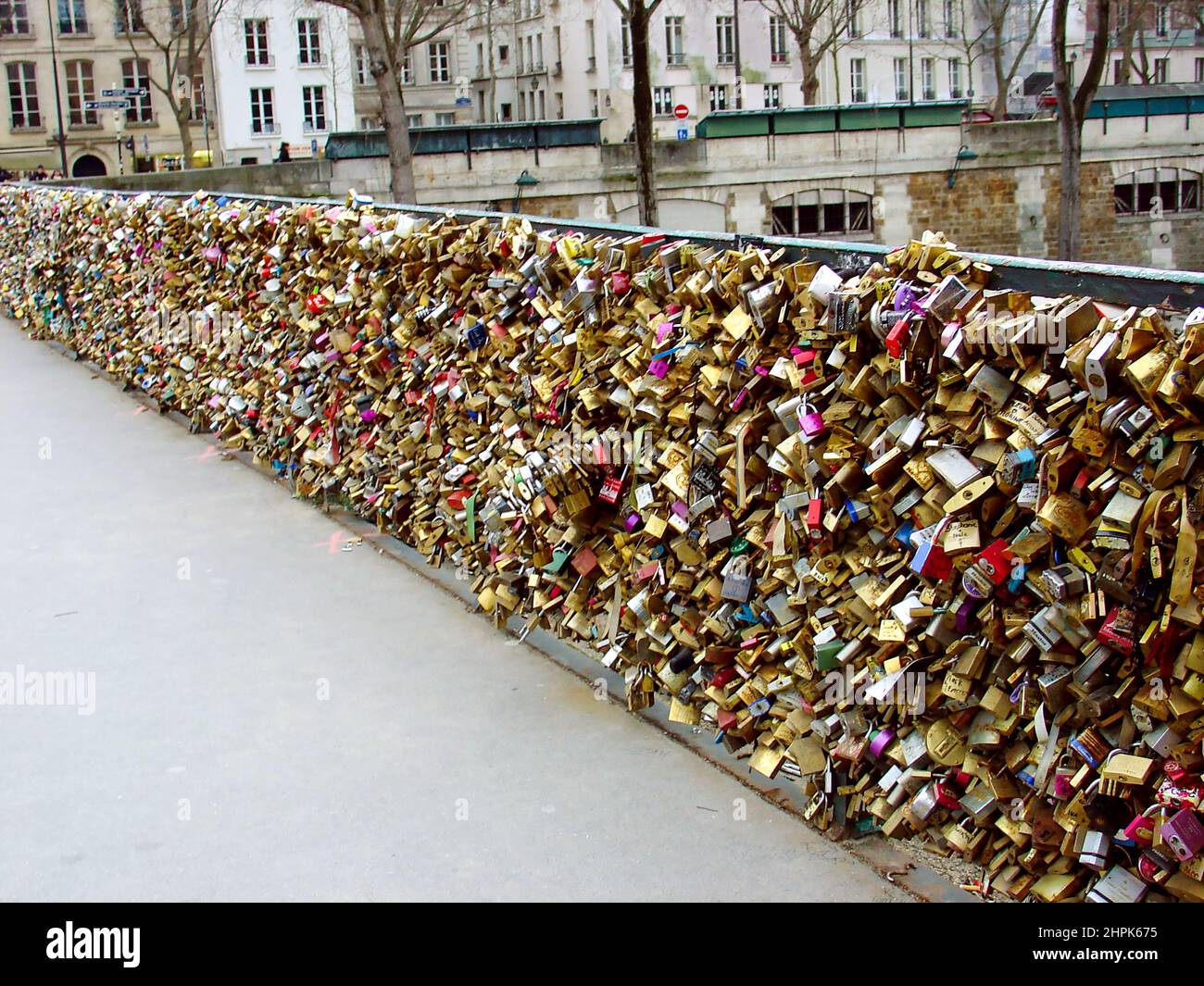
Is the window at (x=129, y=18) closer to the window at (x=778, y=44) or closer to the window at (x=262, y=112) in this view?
the window at (x=262, y=112)

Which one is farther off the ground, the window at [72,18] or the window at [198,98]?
the window at [72,18]

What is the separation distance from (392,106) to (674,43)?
38.9m

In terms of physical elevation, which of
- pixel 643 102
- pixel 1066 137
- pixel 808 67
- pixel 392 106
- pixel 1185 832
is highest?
pixel 808 67

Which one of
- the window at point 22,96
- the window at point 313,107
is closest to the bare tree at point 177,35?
the window at point 22,96

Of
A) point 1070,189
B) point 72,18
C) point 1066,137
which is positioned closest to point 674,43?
point 72,18

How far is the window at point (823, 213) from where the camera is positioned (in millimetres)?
44125

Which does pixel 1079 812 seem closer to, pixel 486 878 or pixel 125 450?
pixel 486 878

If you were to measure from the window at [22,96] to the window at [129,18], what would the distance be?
4674 mm

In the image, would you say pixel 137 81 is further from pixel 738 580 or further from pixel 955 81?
pixel 738 580

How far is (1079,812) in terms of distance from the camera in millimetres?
3879

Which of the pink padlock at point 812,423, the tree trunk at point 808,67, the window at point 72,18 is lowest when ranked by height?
the pink padlock at point 812,423

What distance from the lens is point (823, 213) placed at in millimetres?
44531

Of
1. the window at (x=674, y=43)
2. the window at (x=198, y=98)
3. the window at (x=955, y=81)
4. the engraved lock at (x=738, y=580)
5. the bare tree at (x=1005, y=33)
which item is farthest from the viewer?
the window at (x=955, y=81)

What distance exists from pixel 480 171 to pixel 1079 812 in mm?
37592
